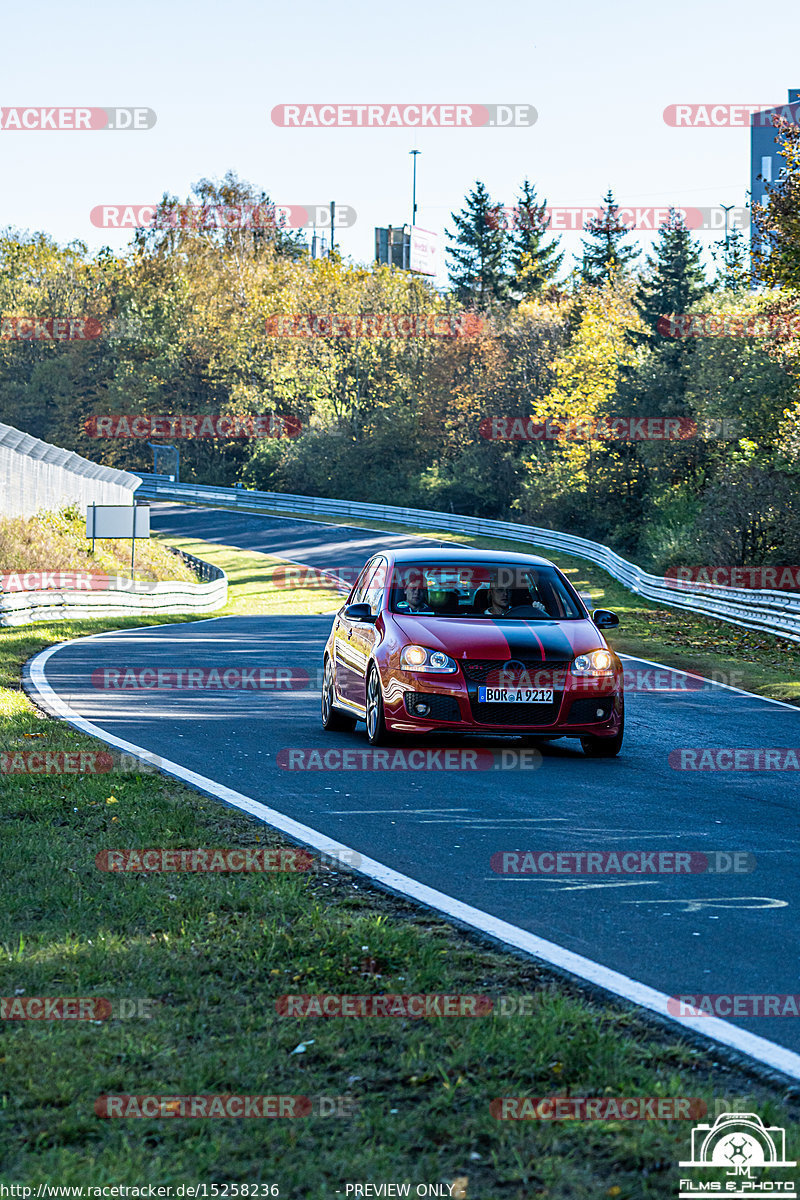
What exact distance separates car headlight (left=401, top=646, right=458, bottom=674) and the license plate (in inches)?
12.3

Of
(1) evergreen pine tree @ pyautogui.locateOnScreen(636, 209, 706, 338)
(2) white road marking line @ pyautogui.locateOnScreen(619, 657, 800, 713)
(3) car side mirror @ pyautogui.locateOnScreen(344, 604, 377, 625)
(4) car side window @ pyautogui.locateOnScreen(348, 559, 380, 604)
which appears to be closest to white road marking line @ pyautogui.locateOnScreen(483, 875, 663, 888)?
(3) car side mirror @ pyautogui.locateOnScreen(344, 604, 377, 625)

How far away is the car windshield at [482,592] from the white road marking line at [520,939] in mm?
2905

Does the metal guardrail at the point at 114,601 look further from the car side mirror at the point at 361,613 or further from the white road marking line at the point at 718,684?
the car side mirror at the point at 361,613

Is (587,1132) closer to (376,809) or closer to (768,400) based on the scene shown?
(376,809)

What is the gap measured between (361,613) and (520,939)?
6.47 meters

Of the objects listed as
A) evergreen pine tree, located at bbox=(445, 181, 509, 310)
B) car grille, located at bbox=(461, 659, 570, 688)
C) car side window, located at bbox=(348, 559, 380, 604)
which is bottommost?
car grille, located at bbox=(461, 659, 570, 688)

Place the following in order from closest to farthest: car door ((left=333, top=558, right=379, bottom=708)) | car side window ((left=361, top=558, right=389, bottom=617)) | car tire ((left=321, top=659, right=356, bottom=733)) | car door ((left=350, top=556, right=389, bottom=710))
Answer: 1. car door ((left=350, top=556, right=389, bottom=710))
2. car door ((left=333, top=558, right=379, bottom=708))
3. car side window ((left=361, top=558, right=389, bottom=617))
4. car tire ((left=321, top=659, right=356, bottom=733))

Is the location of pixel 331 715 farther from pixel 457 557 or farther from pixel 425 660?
pixel 425 660

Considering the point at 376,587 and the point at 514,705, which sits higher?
the point at 376,587

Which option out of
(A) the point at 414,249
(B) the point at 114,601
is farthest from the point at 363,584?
(A) the point at 414,249

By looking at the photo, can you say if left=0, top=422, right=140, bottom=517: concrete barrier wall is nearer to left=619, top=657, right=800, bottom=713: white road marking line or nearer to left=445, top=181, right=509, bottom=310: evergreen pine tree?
left=619, top=657, right=800, bottom=713: white road marking line

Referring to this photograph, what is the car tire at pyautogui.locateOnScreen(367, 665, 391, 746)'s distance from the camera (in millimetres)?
11055

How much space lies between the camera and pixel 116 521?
3419 centimetres

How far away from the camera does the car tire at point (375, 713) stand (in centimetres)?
1105
